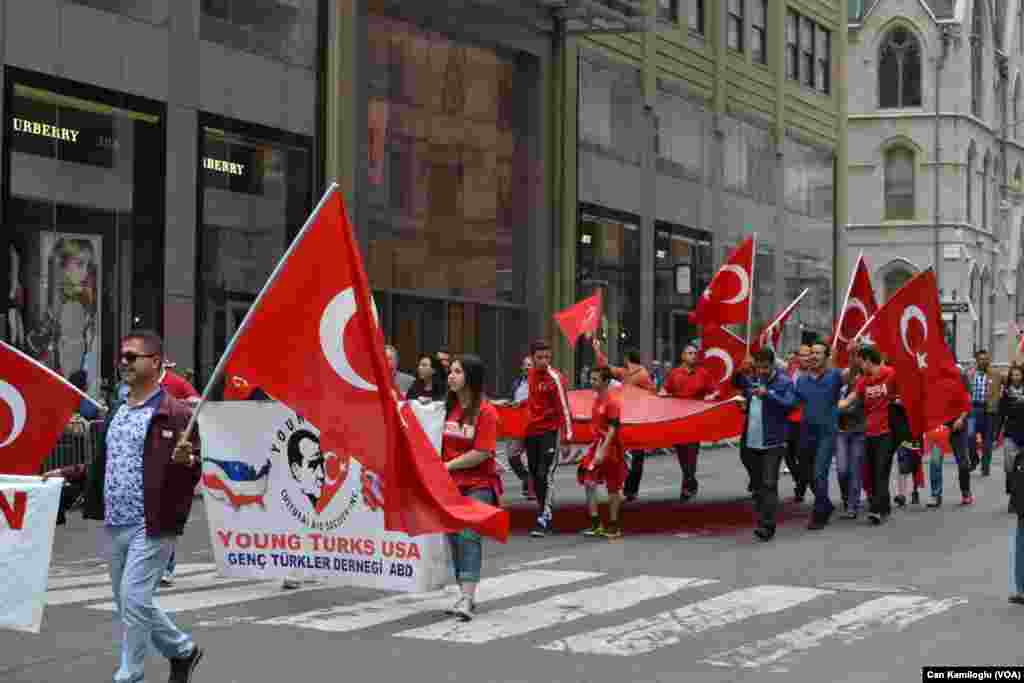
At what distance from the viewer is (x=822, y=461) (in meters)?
17.8

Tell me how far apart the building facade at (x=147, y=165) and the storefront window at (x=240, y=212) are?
27mm

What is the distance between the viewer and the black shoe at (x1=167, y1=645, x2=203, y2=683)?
8.43 metres

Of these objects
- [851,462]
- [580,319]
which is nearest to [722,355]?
[851,462]

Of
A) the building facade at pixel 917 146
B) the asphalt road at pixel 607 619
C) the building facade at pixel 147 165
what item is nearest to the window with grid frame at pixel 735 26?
the building facade at pixel 147 165

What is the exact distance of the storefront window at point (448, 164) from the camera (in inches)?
1165

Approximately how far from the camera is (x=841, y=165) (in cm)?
5434

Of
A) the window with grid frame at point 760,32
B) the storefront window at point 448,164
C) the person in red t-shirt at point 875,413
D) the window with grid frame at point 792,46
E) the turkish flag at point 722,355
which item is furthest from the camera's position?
the window with grid frame at point 792,46

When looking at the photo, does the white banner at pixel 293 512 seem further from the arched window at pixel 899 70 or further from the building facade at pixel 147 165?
the arched window at pixel 899 70

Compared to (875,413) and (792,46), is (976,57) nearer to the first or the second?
(792,46)

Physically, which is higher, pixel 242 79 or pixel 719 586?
pixel 242 79

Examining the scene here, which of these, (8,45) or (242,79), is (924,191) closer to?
(242,79)

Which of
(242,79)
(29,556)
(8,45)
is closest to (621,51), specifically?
(242,79)

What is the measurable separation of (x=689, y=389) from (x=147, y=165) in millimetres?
8812

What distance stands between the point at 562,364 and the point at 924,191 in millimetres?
42522
